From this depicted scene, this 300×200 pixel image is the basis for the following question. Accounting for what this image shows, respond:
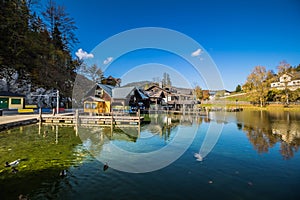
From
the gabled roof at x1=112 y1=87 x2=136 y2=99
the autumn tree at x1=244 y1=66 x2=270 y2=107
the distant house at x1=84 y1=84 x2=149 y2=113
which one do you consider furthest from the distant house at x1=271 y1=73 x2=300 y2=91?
the gabled roof at x1=112 y1=87 x2=136 y2=99

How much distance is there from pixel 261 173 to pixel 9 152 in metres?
13.4

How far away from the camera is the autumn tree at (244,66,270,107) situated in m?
52.6

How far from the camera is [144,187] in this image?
5785mm

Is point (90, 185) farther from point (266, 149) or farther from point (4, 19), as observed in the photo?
point (4, 19)

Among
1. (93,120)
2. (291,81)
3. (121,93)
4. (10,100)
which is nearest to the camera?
(93,120)

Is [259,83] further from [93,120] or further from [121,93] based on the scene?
[93,120]

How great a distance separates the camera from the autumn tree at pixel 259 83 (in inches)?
2069

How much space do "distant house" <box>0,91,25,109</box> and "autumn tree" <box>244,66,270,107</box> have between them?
62926 millimetres

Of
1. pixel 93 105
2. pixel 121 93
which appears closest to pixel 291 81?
pixel 121 93

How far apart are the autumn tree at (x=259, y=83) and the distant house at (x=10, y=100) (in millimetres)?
62926

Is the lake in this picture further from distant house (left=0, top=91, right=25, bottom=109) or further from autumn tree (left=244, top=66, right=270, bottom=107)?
autumn tree (left=244, top=66, right=270, bottom=107)

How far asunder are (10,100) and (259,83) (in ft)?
214

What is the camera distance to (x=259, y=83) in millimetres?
53469

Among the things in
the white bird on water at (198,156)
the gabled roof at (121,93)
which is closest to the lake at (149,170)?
the white bird on water at (198,156)
